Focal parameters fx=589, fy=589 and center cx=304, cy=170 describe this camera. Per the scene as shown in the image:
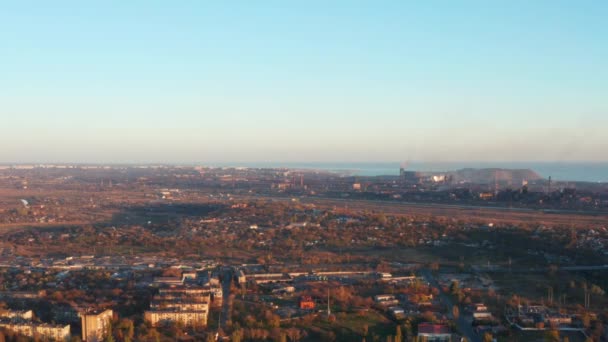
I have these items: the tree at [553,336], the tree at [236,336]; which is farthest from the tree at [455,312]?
the tree at [236,336]

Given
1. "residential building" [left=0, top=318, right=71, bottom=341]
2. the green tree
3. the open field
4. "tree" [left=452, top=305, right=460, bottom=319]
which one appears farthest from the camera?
the open field

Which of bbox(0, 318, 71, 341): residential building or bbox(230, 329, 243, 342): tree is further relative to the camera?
bbox(0, 318, 71, 341): residential building

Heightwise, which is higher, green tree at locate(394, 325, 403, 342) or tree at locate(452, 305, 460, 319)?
green tree at locate(394, 325, 403, 342)

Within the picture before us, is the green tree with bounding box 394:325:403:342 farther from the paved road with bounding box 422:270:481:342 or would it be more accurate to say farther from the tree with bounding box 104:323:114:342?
the tree with bounding box 104:323:114:342

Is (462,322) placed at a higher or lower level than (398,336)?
lower

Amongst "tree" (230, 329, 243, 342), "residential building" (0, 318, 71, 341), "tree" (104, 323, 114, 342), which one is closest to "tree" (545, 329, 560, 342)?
"tree" (230, 329, 243, 342)

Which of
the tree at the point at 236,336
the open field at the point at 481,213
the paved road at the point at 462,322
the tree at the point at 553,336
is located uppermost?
the open field at the point at 481,213

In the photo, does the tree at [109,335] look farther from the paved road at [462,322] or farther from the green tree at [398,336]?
the paved road at [462,322]

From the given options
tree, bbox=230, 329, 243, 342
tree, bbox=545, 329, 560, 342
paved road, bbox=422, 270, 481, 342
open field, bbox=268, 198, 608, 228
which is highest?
open field, bbox=268, 198, 608, 228

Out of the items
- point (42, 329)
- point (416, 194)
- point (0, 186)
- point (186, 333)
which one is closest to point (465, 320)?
point (186, 333)

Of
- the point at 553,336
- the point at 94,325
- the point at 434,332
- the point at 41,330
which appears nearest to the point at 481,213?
the point at 553,336

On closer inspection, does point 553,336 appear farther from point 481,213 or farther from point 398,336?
point 481,213
